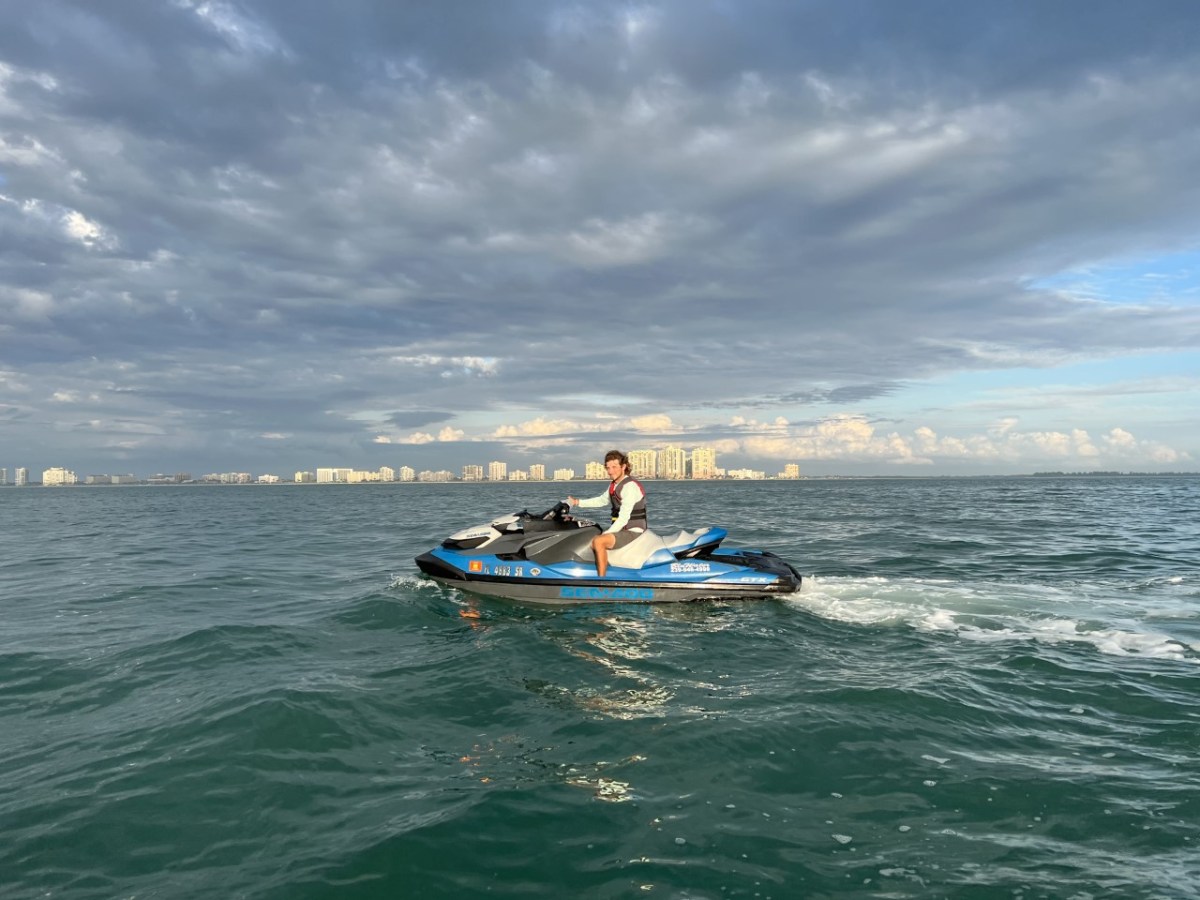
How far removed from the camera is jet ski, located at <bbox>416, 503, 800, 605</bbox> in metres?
11.8

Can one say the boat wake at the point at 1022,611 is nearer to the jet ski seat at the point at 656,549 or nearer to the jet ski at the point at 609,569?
the jet ski at the point at 609,569

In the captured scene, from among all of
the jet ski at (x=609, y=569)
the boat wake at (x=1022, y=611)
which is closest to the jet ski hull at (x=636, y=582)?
the jet ski at (x=609, y=569)

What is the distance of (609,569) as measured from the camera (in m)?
11.9

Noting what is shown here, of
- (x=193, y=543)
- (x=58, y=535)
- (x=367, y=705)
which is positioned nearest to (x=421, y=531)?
(x=193, y=543)

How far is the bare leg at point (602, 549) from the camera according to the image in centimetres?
1177

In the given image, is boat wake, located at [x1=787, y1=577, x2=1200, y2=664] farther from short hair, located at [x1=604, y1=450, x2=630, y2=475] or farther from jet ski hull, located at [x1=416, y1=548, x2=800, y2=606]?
short hair, located at [x1=604, y1=450, x2=630, y2=475]

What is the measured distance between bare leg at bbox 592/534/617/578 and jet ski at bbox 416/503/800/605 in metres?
0.12

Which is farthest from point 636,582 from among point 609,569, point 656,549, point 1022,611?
point 1022,611

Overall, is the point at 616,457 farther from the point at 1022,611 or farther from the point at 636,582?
the point at 1022,611

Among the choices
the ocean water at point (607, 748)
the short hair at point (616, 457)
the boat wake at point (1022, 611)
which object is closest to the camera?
the ocean water at point (607, 748)

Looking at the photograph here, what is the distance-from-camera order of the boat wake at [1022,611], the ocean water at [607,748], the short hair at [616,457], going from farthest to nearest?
the short hair at [616,457] → the boat wake at [1022,611] → the ocean water at [607,748]

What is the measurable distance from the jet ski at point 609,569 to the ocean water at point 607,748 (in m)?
0.41

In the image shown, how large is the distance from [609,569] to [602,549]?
0.42 metres

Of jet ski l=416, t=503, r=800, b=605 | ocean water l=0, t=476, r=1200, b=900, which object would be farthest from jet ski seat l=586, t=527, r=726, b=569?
ocean water l=0, t=476, r=1200, b=900
